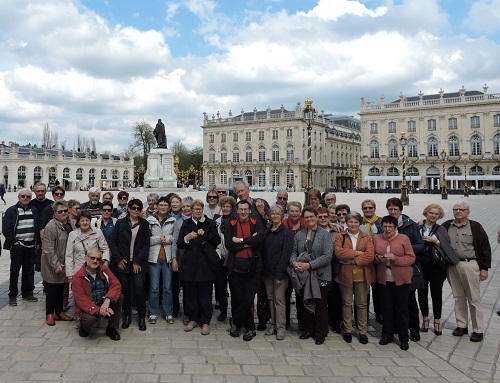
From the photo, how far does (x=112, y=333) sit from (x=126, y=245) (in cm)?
117

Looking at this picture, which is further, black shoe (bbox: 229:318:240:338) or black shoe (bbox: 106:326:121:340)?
black shoe (bbox: 229:318:240:338)

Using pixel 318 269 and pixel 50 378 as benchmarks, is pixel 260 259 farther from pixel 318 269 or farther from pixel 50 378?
pixel 50 378

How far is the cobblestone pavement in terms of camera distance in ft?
14.3

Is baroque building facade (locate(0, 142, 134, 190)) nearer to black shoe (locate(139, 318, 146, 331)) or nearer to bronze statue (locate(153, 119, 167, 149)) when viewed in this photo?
bronze statue (locate(153, 119, 167, 149))

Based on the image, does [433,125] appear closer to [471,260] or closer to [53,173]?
[53,173]

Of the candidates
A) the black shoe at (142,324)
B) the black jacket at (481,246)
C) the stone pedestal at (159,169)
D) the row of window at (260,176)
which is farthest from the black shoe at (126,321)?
the row of window at (260,176)

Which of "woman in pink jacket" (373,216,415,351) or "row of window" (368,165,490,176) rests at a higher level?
"row of window" (368,165,490,176)

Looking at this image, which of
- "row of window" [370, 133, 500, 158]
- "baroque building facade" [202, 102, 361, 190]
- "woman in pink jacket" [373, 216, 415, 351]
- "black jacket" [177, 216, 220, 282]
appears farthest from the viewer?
"baroque building facade" [202, 102, 361, 190]

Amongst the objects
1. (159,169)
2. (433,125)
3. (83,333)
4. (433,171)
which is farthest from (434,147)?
(83,333)

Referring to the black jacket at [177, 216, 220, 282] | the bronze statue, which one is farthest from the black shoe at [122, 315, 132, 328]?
the bronze statue

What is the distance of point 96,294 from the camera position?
548cm

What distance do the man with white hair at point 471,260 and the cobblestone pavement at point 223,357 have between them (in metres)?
0.38

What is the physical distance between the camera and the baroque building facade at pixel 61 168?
223 ft

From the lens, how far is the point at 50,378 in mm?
4230
